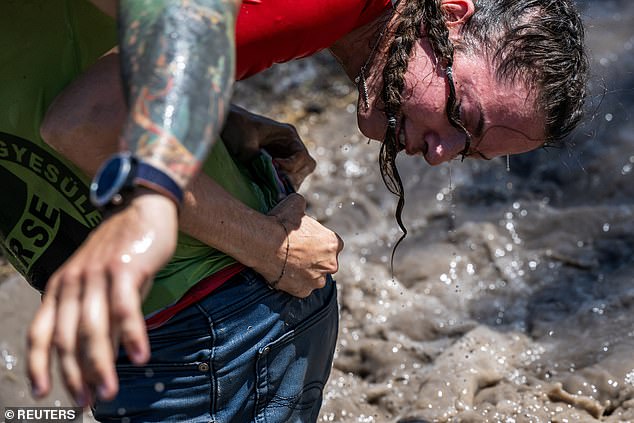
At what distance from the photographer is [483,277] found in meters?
3.44

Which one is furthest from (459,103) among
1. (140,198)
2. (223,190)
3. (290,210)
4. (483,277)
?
(483,277)

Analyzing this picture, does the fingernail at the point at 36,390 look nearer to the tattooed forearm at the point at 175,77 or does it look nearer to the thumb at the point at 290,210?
the tattooed forearm at the point at 175,77

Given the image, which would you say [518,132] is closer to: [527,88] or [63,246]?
[527,88]

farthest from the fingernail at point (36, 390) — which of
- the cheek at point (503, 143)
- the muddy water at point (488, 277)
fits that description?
the muddy water at point (488, 277)

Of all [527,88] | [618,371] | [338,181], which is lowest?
[338,181]

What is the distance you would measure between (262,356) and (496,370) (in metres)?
1.21

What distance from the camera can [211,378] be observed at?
1915 millimetres

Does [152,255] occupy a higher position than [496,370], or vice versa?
[152,255]

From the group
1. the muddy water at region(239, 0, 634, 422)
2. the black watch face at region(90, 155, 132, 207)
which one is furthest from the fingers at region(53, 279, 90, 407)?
the muddy water at region(239, 0, 634, 422)

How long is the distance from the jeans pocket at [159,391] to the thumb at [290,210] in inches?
13.3

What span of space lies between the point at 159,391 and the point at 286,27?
77 centimetres

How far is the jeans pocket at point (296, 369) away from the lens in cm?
199

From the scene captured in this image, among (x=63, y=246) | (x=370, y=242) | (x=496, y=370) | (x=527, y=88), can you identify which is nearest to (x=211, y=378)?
(x=63, y=246)

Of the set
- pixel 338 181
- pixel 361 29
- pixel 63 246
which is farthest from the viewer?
pixel 338 181
